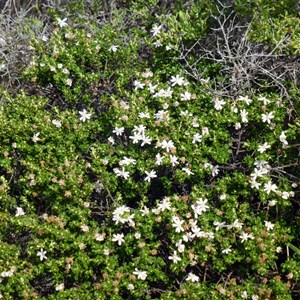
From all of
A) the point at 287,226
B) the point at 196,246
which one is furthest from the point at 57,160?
the point at 287,226

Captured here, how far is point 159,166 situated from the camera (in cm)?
354

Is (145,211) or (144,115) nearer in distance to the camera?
(145,211)

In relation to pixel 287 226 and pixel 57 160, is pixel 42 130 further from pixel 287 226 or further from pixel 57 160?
pixel 287 226

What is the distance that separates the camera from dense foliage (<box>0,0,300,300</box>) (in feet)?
11.0

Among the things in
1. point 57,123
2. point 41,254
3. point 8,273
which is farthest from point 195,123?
point 8,273

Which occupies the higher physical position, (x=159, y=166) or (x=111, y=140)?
(x=111, y=140)

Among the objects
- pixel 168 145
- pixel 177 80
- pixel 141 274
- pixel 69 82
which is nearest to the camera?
pixel 141 274

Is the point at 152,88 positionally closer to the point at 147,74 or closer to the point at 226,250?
the point at 147,74

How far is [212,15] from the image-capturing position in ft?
12.6

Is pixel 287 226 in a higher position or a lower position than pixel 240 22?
lower

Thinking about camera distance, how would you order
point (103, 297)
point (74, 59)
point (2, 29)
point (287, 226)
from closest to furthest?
point (103, 297)
point (287, 226)
point (74, 59)
point (2, 29)

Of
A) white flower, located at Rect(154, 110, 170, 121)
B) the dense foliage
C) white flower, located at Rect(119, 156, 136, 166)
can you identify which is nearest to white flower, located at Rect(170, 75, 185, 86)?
the dense foliage

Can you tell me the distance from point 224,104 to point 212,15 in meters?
0.68

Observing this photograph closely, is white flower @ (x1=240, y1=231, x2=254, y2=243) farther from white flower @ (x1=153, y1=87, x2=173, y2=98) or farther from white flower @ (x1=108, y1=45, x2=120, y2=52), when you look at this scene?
white flower @ (x1=108, y1=45, x2=120, y2=52)
